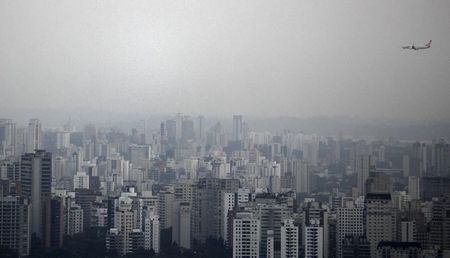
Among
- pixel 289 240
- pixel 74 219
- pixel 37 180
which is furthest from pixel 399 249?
pixel 37 180

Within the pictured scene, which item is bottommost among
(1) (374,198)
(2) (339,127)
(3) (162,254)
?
(3) (162,254)

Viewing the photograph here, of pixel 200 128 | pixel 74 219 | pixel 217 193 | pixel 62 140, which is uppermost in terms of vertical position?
pixel 200 128

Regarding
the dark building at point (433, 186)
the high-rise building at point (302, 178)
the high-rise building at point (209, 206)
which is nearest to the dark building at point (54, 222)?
the high-rise building at point (209, 206)

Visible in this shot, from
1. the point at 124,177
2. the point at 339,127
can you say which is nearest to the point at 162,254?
the point at 124,177

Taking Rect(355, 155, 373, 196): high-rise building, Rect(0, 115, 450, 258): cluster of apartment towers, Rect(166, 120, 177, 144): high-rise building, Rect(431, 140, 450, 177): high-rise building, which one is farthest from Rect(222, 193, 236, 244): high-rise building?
Rect(431, 140, 450, 177): high-rise building

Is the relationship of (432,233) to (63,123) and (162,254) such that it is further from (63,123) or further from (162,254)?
(63,123)

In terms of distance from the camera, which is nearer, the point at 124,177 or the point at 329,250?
the point at 329,250

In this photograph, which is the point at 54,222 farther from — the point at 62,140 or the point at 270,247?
the point at 270,247
